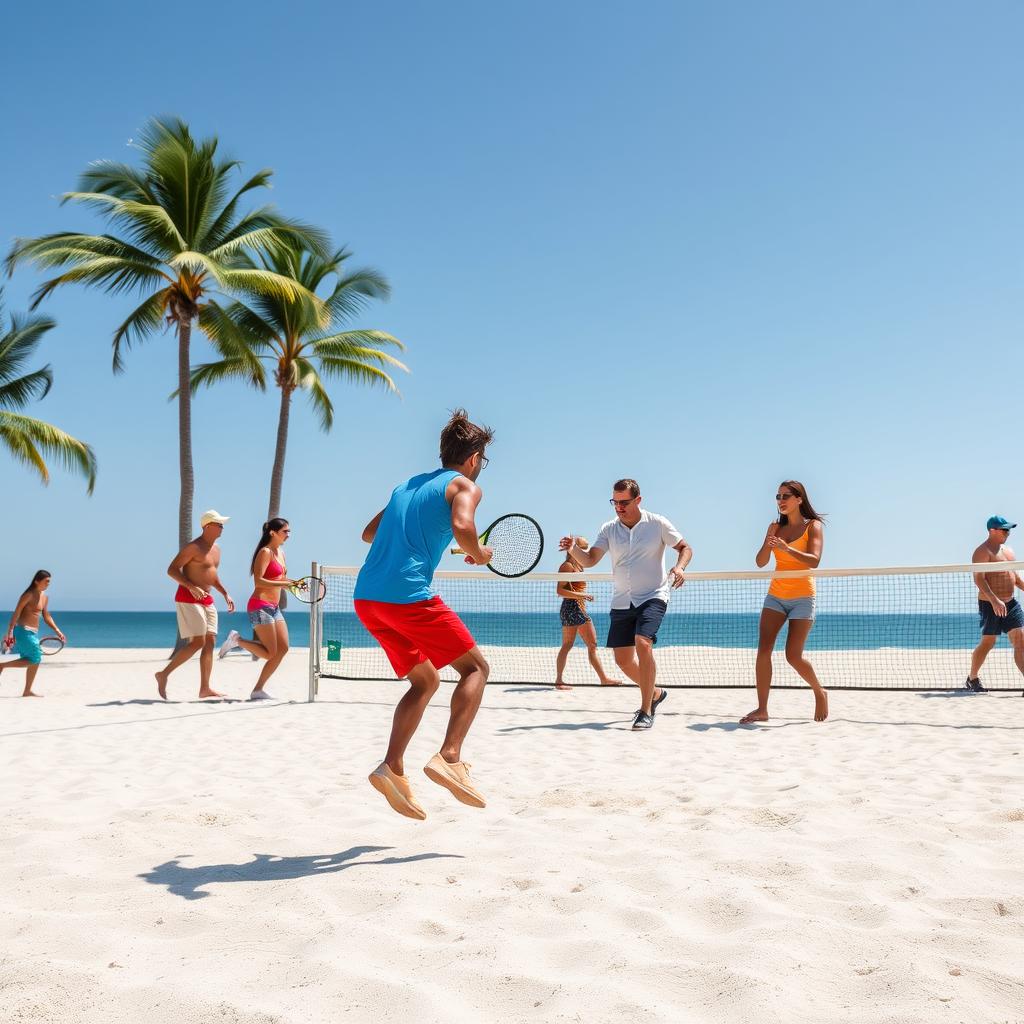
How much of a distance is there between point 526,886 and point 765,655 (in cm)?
463

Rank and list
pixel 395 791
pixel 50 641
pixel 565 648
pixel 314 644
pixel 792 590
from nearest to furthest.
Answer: pixel 395 791 < pixel 792 590 < pixel 314 644 < pixel 565 648 < pixel 50 641

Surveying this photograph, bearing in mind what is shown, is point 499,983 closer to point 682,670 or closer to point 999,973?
point 999,973

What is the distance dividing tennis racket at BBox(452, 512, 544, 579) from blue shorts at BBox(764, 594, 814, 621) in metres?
3.07

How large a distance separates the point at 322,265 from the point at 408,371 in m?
3.56

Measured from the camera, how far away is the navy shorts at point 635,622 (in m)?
6.55

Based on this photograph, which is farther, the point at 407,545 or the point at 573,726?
the point at 573,726

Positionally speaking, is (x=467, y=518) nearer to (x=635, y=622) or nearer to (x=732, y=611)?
(x=635, y=622)

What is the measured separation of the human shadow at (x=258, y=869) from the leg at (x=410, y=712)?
0.35 metres

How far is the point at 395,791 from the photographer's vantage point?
11.3 feet

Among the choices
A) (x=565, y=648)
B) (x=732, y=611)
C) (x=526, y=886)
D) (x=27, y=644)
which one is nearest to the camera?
(x=526, y=886)

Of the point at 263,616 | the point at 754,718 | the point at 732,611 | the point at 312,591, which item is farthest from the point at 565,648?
the point at 732,611

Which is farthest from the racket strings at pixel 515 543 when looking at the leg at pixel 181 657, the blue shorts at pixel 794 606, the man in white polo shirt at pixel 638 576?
the leg at pixel 181 657

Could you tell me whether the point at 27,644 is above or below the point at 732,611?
below

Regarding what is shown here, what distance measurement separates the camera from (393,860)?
10.8 feet
